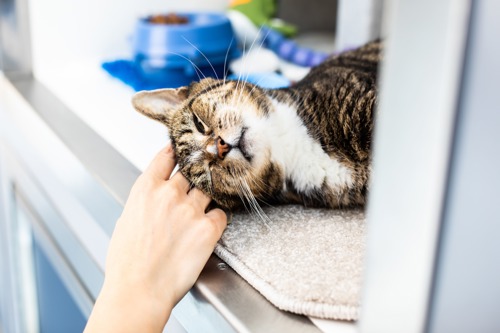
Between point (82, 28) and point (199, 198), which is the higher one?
point (82, 28)

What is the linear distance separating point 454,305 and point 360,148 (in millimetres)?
513

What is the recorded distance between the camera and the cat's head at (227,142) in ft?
2.97

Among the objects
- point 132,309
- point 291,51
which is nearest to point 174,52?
point 291,51

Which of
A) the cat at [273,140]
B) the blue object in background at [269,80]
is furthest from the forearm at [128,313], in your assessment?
the blue object in background at [269,80]

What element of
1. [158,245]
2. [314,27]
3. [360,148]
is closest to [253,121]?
[360,148]

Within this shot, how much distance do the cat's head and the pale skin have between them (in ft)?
0.22

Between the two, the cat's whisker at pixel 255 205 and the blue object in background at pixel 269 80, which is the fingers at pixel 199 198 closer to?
the cat's whisker at pixel 255 205

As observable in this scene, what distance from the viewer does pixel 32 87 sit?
4.94 feet

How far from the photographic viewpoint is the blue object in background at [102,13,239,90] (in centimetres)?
145

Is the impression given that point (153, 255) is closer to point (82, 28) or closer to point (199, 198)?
point (199, 198)

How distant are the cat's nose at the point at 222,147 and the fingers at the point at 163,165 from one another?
0.26 ft

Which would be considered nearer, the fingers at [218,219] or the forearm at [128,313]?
the forearm at [128,313]

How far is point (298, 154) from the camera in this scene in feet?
3.17

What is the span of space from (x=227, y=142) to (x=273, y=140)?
0.28ft
